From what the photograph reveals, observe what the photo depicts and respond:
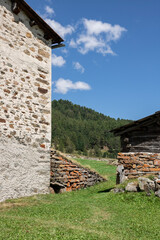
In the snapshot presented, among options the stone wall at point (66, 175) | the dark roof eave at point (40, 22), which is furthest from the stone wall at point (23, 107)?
the stone wall at point (66, 175)

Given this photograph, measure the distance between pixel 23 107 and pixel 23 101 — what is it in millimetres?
242

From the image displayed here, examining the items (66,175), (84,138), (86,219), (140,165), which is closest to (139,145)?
(140,165)

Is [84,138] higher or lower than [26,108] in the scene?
higher

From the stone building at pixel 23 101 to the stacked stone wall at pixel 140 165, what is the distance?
3.26 metres

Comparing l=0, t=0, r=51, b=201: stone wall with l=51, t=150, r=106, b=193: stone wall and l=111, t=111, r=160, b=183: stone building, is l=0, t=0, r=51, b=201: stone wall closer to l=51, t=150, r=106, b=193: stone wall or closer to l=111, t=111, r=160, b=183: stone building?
l=51, t=150, r=106, b=193: stone wall

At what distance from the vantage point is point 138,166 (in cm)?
888

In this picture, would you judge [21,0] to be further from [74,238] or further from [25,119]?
[74,238]

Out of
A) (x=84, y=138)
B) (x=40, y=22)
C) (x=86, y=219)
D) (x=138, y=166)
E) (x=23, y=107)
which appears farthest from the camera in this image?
(x=84, y=138)

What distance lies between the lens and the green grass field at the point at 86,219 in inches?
164

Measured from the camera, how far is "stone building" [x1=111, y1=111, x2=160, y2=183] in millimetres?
8898

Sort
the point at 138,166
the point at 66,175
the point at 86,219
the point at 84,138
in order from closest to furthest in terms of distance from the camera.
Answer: the point at 86,219, the point at 138,166, the point at 66,175, the point at 84,138

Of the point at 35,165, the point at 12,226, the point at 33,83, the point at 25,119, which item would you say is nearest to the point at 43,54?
the point at 33,83

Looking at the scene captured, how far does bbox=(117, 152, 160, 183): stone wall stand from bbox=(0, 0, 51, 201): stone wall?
308 centimetres

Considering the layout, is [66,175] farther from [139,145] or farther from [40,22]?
[40,22]
